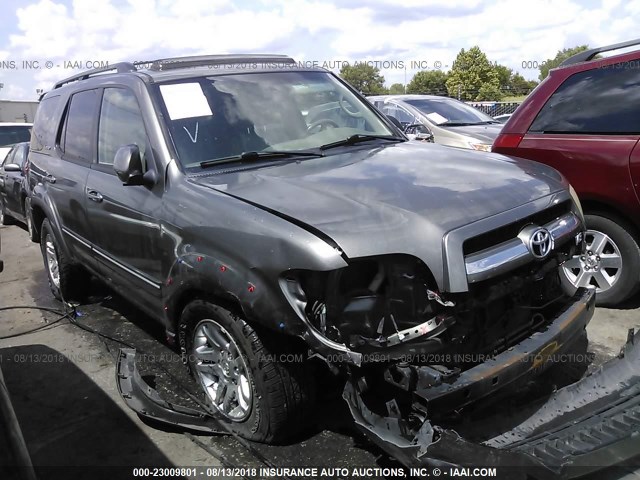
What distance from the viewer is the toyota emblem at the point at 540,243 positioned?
2.61 m

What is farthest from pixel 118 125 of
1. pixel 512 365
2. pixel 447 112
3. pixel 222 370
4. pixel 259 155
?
pixel 447 112

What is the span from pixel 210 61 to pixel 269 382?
2503 millimetres

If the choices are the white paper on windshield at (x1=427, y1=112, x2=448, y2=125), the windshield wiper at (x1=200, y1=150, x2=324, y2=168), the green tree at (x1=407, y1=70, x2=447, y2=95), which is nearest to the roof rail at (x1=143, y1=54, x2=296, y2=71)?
the windshield wiper at (x1=200, y1=150, x2=324, y2=168)

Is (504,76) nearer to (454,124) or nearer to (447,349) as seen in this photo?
(454,124)

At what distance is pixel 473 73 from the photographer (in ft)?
202

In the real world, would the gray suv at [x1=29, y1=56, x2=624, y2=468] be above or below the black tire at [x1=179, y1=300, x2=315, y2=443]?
above

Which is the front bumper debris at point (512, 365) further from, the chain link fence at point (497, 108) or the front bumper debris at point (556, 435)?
the chain link fence at point (497, 108)

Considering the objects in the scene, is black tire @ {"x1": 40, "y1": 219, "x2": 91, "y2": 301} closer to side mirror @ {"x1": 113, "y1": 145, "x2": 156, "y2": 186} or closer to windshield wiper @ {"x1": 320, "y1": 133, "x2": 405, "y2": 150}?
side mirror @ {"x1": 113, "y1": 145, "x2": 156, "y2": 186}

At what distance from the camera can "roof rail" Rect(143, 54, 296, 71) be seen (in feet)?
13.0

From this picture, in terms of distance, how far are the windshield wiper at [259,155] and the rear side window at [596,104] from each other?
2.35 m

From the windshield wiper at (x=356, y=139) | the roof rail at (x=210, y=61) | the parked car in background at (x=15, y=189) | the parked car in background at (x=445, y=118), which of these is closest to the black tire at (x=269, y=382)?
the windshield wiper at (x=356, y=139)

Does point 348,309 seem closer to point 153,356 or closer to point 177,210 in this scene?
point 177,210

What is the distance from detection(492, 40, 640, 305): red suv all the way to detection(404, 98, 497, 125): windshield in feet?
14.4

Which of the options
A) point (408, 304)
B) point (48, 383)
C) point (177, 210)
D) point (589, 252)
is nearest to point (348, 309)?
point (408, 304)
